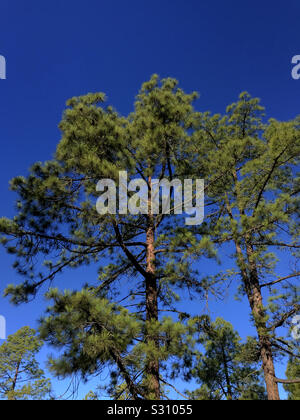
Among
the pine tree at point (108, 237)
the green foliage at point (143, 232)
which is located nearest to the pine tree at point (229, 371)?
the green foliage at point (143, 232)

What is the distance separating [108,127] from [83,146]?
0.75 meters

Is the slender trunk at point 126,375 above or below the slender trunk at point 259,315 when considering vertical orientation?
below

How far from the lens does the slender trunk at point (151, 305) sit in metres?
4.22

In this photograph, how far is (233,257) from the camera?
6.72 metres

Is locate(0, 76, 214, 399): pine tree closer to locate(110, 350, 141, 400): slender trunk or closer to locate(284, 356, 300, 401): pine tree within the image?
locate(110, 350, 141, 400): slender trunk

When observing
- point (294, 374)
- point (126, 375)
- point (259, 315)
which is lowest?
Result: point (126, 375)

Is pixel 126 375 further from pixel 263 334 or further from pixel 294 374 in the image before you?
pixel 294 374

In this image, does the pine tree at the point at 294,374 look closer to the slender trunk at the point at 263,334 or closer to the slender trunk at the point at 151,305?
the slender trunk at the point at 263,334

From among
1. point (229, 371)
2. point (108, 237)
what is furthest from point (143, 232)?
point (229, 371)

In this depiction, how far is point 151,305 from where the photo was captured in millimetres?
5410

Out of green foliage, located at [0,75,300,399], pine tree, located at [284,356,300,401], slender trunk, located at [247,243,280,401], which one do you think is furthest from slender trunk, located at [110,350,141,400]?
pine tree, located at [284,356,300,401]

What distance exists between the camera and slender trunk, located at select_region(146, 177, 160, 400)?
4.22m

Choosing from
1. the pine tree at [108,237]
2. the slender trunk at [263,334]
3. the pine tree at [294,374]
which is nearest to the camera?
the pine tree at [108,237]
